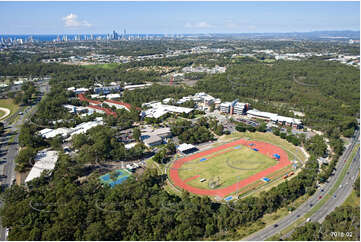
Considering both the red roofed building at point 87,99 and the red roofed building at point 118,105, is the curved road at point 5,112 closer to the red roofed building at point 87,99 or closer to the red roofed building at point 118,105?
the red roofed building at point 87,99

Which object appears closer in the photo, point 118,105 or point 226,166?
point 226,166

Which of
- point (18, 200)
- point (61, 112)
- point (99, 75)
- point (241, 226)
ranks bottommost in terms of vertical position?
point (241, 226)

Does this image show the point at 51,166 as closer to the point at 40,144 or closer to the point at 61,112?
the point at 40,144

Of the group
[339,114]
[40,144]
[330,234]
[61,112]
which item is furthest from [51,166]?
[339,114]

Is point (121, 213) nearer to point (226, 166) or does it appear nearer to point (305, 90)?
point (226, 166)

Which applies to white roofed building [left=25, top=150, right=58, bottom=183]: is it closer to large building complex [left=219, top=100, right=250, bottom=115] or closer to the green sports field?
the green sports field

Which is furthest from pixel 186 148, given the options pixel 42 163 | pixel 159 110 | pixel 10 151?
pixel 10 151
